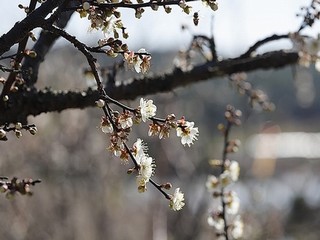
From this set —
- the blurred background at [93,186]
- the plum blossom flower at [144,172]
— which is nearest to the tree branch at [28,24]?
the plum blossom flower at [144,172]

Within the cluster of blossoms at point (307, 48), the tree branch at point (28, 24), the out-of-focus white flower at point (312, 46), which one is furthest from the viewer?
the out-of-focus white flower at point (312, 46)

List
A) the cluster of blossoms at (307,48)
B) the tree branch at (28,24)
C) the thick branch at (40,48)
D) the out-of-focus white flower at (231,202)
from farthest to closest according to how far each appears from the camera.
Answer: the out-of-focus white flower at (231,202) < the cluster of blossoms at (307,48) < the thick branch at (40,48) < the tree branch at (28,24)

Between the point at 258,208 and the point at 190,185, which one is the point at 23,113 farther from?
the point at 258,208

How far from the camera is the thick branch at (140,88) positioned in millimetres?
2291

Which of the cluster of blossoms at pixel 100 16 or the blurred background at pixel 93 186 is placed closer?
the cluster of blossoms at pixel 100 16

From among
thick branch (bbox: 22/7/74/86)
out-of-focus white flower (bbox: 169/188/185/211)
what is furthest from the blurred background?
out-of-focus white flower (bbox: 169/188/185/211)

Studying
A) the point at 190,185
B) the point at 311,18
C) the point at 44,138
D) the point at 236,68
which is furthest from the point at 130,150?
the point at 44,138

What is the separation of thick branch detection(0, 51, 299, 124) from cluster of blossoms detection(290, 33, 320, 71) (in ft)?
0.41

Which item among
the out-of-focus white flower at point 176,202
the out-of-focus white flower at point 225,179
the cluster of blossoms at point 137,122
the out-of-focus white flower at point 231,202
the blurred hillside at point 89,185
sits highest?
the blurred hillside at point 89,185

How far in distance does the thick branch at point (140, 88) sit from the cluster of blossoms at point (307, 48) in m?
0.12

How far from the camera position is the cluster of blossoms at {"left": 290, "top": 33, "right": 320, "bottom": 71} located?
2.79 m

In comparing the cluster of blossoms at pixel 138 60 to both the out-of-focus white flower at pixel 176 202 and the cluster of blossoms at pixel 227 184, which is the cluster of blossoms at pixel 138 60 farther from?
the cluster of blossoms at pixel 227 184

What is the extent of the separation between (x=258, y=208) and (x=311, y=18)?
590cm

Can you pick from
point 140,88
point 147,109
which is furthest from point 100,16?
point 140,88
